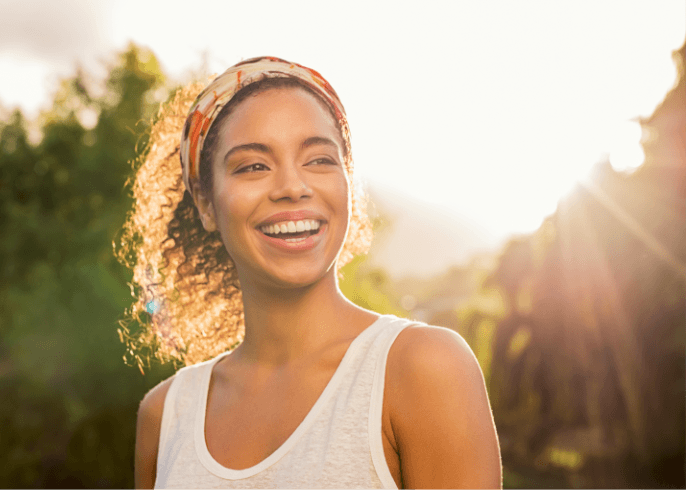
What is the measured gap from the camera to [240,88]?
237cm

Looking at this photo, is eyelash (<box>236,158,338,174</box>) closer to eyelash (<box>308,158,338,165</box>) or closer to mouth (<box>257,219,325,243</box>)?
eyelash (<box>308,158,338,165</box>)

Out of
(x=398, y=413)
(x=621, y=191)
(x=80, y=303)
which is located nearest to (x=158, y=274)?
(x=398, y=413)

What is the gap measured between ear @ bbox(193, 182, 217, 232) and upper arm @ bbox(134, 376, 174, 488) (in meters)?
0.82

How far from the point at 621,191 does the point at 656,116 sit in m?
2.00

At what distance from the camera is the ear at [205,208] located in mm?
2613

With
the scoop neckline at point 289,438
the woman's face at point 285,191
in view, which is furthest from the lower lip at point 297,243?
the scoop neckline at point 289,438

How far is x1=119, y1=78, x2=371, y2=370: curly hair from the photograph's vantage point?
3211 mm

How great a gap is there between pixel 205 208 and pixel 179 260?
0.75 meters

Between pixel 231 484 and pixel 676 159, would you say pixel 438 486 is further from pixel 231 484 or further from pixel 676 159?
pixel 676 159

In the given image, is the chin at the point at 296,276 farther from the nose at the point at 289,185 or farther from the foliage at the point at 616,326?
the foliage at the point at 616,326

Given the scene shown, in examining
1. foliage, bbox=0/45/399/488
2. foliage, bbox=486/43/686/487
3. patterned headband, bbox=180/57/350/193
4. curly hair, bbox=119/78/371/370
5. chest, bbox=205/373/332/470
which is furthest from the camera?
foliage, bbox=0/45/399/488

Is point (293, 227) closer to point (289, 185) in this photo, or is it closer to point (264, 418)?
point (289, 185)

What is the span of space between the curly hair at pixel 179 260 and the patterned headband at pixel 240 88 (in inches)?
27.7

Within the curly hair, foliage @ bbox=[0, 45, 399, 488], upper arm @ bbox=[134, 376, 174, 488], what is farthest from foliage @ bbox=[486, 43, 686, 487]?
upper arm @ bbox=[134, 376, 174, 488]
